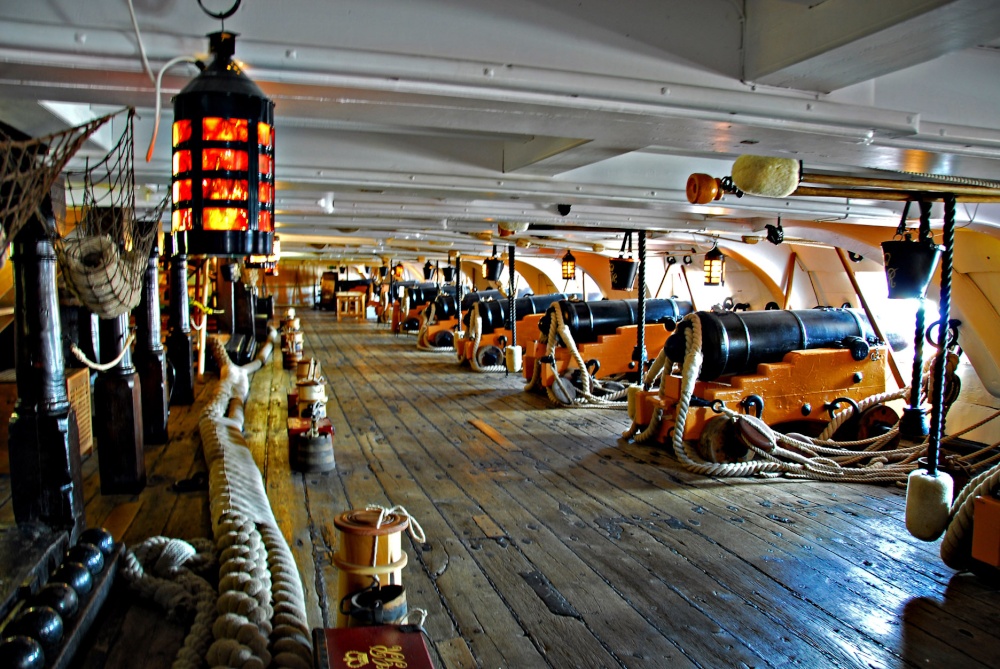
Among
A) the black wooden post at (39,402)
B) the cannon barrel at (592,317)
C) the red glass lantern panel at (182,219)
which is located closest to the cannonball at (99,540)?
the black wooden post at (39,402)

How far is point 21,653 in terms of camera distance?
1920 millimetres

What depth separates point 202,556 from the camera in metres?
2.98

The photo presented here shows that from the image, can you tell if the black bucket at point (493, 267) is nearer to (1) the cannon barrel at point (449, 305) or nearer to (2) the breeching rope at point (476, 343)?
(2) the breeching rope at point (476, 343)

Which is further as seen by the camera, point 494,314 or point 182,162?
point 494,314

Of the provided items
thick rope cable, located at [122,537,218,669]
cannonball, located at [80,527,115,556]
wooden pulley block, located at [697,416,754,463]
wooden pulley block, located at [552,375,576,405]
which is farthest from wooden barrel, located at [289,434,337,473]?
wooden pulley block, located at [552,375,576,405]

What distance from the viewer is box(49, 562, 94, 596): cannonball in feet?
8.03

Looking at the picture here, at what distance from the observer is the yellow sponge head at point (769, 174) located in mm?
3143

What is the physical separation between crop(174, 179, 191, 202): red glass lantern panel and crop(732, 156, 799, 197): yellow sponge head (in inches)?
96.9

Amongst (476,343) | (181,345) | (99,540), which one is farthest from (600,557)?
(476,343)

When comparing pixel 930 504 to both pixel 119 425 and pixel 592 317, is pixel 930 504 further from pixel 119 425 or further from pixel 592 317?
pixel 592 317

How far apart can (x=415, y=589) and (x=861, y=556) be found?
2.15 meters

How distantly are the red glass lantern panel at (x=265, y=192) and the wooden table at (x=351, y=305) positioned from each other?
21.6 m

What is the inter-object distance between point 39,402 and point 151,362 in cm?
236

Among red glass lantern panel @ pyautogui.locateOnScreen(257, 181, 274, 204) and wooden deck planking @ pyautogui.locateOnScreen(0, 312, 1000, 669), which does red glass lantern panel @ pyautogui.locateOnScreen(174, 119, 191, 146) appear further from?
wooden deck planking @ pyautogui.locateOnScreen(0, 312, 1000, 669)
